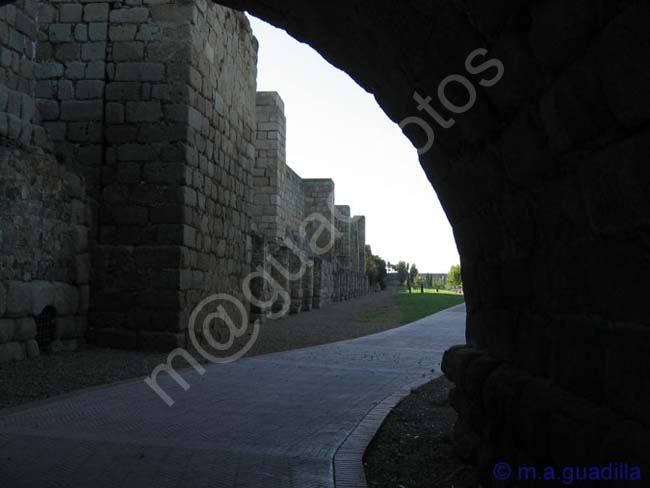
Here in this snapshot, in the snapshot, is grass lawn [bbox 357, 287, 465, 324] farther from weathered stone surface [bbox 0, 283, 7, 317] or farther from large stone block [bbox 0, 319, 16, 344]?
weathered stone surface [bbox 0, 283, 7, 317]

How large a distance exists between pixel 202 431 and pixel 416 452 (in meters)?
1.40

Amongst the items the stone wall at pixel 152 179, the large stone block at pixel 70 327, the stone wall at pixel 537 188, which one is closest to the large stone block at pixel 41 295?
the large stone block at pixel 70 327

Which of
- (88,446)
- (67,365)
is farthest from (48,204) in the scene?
(88,446)

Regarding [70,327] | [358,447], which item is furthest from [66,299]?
[358,447]

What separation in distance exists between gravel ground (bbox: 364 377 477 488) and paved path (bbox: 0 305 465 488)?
250mm

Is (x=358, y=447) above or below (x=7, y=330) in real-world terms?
below

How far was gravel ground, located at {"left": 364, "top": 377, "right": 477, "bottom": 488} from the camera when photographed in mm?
3195

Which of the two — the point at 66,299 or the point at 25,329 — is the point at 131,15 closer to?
the point at 66,299

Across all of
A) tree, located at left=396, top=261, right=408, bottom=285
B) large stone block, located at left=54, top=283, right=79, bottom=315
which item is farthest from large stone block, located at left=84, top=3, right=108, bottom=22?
tree, located at left=396, top=261, right=408, bottom=285

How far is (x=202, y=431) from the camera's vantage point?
408cm

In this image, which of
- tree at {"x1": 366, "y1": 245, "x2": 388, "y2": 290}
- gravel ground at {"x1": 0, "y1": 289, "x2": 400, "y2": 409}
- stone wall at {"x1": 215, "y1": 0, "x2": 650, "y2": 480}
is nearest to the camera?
stone wall at {"x1": 215, "y1": 0, "x2": 650, "y2": 480}

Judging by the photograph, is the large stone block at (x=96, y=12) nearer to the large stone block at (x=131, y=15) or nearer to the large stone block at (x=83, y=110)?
the large stone block at (x=131, y=15)

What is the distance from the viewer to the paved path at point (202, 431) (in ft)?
10.3

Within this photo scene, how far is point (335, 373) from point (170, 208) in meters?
3.35
